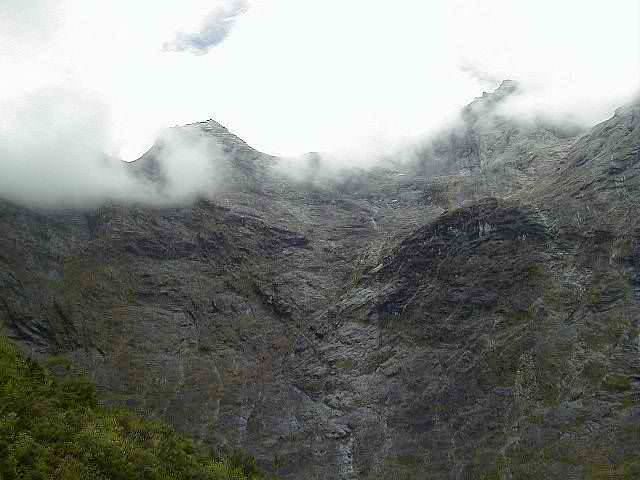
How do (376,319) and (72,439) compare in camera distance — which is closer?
(72,439)

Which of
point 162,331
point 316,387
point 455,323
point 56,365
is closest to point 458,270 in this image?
point 455,323

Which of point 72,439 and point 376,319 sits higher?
point 376,319

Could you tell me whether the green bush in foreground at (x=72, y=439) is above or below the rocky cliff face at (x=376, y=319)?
below

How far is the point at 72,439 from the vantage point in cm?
3359

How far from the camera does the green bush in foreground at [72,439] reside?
95.2ft

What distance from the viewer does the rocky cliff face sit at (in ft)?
224

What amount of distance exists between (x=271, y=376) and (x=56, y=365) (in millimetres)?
32117

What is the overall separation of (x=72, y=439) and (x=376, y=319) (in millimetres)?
64473

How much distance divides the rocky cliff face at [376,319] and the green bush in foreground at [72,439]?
30.8 meters

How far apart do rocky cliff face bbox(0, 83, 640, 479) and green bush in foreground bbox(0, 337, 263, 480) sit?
1212 inches

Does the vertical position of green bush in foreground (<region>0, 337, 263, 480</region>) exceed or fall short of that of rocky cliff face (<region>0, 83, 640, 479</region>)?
it falls short

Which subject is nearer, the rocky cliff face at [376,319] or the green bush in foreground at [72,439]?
the green bush in foreground at [72,439]

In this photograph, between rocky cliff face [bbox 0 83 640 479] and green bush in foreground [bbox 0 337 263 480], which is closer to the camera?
green bush in foreground [bbox 0 337 263 480]

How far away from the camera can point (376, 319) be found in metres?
93.8
